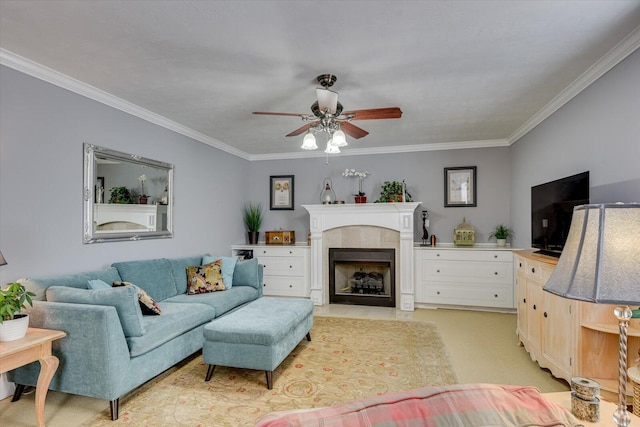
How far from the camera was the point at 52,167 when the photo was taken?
2.86 meters

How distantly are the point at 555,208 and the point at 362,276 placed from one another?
302 cm

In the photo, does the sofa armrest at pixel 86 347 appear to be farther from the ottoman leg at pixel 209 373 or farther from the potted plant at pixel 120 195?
the potted plant at pixel 120 195

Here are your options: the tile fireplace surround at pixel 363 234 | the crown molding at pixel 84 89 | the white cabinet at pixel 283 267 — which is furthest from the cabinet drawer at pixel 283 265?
the crown molding at pixel 84 89

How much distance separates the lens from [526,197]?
447 cm

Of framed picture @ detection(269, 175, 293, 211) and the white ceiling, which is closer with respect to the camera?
the white ceiling

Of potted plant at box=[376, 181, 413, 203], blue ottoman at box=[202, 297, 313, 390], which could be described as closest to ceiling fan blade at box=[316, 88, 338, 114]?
blue ottoman at box=[202, 297, 313, 390]

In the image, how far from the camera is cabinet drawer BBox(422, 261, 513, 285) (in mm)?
4750

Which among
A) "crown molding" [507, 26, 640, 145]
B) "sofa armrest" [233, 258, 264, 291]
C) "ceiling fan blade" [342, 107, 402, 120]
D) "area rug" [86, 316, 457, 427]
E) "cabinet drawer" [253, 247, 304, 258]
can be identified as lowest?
"area rug" [86, 316, 457, 427]

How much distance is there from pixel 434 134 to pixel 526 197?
4.79 feet

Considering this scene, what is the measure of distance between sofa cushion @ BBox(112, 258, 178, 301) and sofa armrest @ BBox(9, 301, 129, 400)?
100 cm

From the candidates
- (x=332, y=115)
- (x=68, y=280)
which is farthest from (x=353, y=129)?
(x=68, y=280)

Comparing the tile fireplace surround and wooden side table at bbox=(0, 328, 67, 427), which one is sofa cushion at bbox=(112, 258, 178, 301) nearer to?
wooden side table at bbox=(0, 328, 67, 427)

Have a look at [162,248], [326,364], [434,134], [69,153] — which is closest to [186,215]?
[162,248]

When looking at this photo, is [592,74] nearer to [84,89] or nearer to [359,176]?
[359,176]
